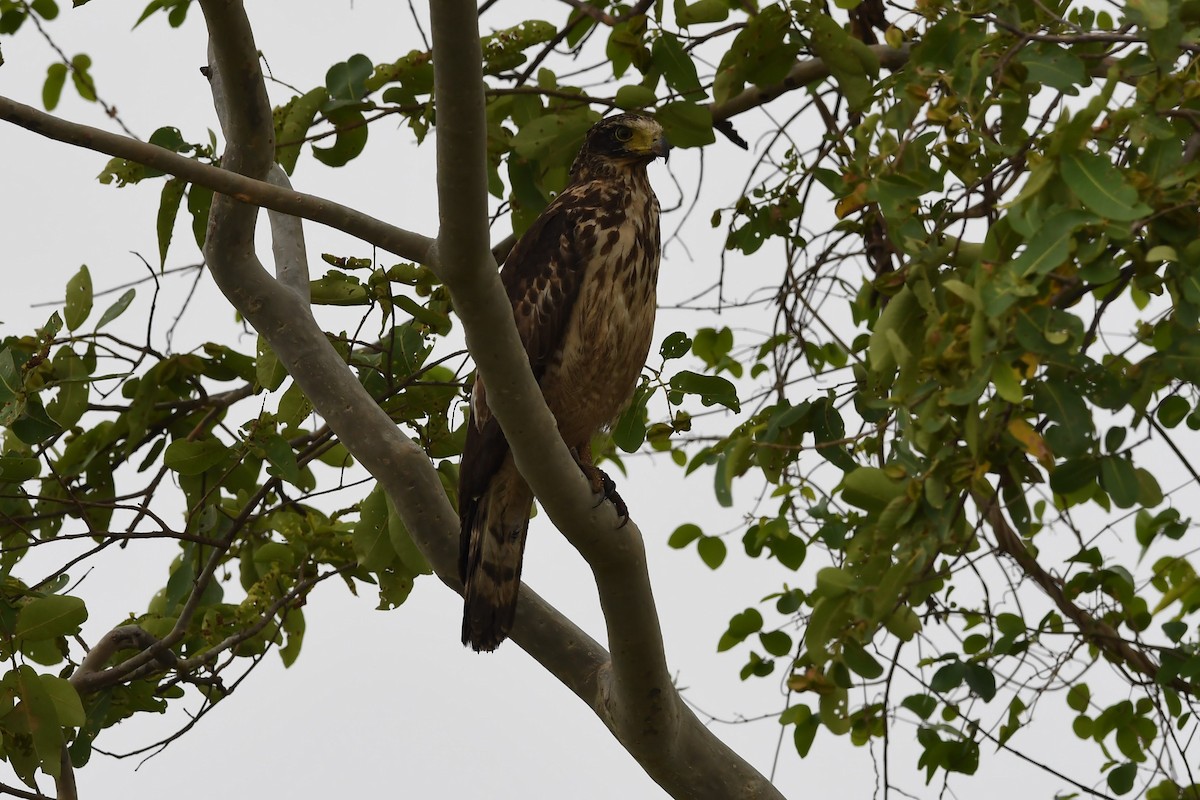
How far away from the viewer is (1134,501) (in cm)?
231

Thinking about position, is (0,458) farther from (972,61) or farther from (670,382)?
(972,61)

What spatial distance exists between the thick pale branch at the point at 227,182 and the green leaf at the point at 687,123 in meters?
1.19

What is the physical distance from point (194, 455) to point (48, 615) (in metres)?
0.65

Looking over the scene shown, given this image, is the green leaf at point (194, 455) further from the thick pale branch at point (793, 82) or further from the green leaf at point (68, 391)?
the thick pale branch at point (793, 82)

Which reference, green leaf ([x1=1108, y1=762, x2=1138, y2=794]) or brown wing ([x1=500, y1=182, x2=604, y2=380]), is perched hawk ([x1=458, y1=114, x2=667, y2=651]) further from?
green leaf ([x1=1108, y1=762, x2=1138, y2=794])

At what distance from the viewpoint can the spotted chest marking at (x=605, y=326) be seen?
394 cm

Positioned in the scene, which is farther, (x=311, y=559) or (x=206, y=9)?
(x=311, y=559)

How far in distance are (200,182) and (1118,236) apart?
5.12 ft

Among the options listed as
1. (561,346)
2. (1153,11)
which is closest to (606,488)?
(561,346)

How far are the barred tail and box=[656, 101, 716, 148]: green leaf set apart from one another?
105cm

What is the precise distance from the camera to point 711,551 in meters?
4.08

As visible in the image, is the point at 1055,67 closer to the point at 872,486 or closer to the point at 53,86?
the point at 872,486

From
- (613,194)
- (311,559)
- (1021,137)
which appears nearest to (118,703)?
(311,559)

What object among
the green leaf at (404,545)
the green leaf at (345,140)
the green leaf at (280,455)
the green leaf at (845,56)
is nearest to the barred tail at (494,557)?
the green leaf at (404,545)
